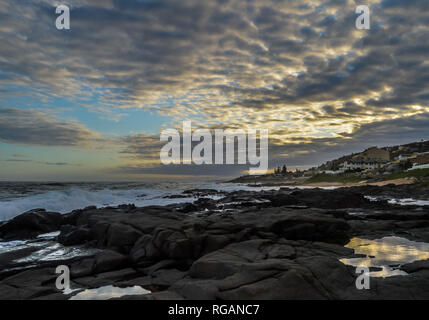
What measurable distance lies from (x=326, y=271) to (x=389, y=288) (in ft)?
4.59

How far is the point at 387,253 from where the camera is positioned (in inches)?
Result: 415

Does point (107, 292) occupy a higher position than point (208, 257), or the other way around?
point (208, 257)

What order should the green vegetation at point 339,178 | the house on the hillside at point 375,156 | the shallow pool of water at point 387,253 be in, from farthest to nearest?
1. the house on the hillside at point 375,156
2. the green vegetation at point 339,178
3. the shallow pool of water at point 387,253

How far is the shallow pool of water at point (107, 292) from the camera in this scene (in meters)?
7.18

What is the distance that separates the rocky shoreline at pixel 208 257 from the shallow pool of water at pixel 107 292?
26 cm

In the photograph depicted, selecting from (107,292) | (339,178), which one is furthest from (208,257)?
(339,178)

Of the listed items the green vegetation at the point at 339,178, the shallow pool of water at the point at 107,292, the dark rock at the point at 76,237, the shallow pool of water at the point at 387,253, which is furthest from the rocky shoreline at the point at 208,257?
the green vegetation at the point at 339,178

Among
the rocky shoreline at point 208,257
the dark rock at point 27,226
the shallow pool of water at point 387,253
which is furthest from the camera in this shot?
the dark rock at point 27,226

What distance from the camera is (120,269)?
967 cm

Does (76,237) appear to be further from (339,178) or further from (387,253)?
(339,178)

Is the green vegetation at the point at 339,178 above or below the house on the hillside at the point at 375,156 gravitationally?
below

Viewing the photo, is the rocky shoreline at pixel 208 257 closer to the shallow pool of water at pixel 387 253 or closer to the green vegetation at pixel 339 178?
the shallow pool of water at pixel 387 253

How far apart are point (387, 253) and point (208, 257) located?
23.4 feet
